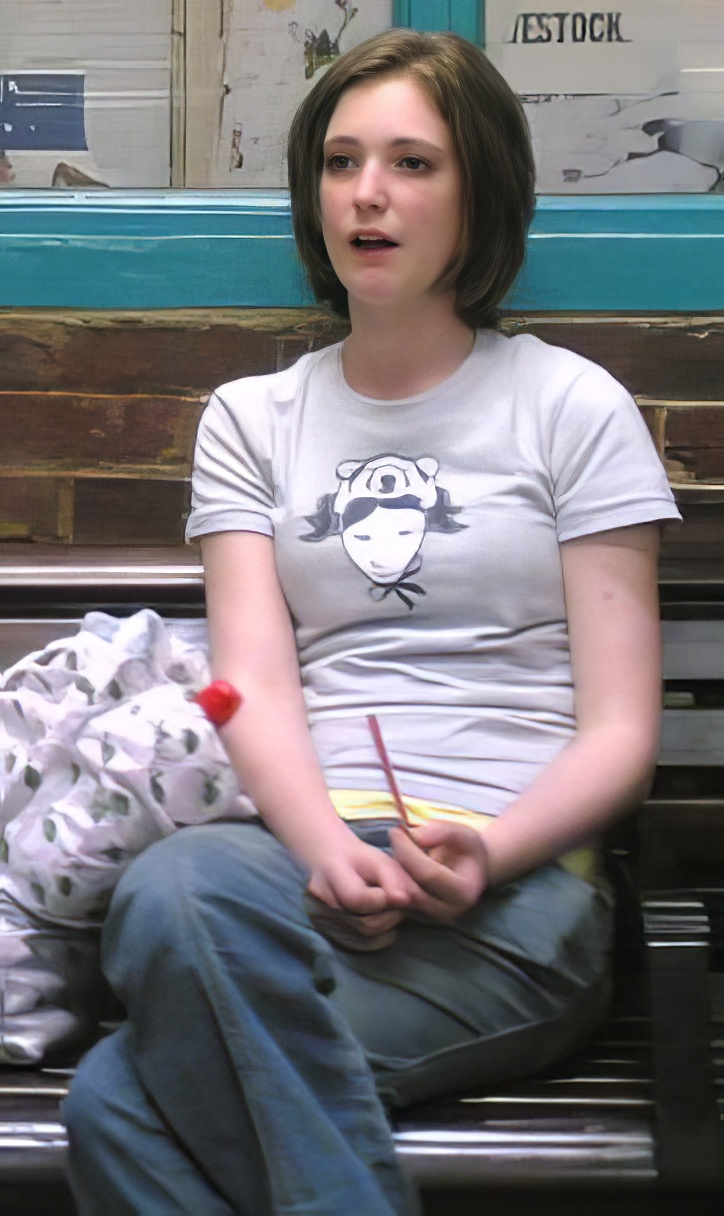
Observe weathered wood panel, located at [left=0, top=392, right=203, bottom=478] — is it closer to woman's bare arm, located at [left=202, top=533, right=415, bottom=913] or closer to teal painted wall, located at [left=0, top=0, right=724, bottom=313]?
teal painted wall, located at [left=0, top=0, right=724, bottom=313]

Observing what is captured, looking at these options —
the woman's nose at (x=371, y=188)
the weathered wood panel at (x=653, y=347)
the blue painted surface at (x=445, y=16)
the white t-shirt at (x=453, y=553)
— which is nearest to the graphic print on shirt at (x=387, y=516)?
the white t-shirt at (x=453, y=553)

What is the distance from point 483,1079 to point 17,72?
114 cm

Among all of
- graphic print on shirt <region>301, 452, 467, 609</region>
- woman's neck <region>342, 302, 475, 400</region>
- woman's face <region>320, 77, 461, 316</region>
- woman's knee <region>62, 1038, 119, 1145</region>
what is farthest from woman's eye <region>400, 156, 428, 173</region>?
woman's knee <region>62, 1038, 119, 1145</region>

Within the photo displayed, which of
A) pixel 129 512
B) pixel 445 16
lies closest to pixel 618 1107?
pixel 129 512

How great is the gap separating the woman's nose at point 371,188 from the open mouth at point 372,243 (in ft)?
0.10

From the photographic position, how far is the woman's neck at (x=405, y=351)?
1213mm

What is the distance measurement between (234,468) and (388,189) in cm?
27

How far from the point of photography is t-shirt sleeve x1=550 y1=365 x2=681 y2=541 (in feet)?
3.67

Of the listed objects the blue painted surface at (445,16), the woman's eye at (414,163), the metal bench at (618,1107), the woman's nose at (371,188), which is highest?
the blue painted surface at (445,16)

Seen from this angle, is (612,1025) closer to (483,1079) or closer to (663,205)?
(483,1079)

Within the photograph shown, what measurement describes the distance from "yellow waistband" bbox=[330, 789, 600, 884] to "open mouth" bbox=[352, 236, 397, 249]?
0.45 metres

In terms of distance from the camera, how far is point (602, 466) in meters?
1.13

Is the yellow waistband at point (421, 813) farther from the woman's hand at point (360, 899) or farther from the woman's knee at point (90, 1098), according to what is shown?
the woman's knee at point (90, 1098)

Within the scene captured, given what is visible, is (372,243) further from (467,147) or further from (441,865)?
(441,865)
